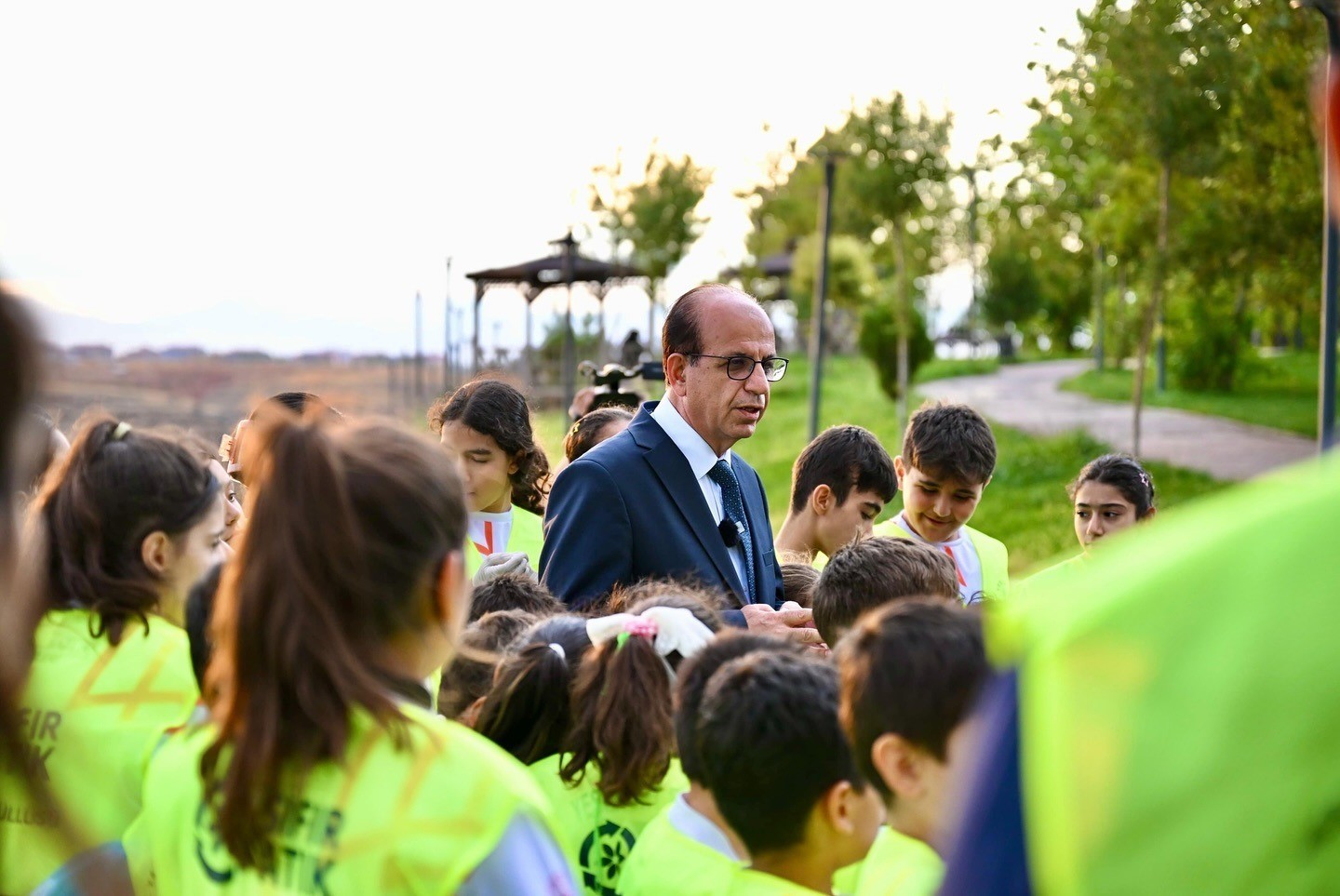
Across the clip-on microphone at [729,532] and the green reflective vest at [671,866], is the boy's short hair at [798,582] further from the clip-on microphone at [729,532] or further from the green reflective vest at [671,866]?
the green reflective vest at [671,866]

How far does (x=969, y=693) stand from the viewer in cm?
209

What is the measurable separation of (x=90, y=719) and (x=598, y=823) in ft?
3.31

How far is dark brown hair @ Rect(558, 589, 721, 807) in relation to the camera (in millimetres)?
2736

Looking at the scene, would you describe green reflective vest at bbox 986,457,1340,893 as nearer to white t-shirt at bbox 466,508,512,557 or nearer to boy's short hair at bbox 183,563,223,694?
boy's short hair at bbox 183,563,223,694

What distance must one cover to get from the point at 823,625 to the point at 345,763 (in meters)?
1.88

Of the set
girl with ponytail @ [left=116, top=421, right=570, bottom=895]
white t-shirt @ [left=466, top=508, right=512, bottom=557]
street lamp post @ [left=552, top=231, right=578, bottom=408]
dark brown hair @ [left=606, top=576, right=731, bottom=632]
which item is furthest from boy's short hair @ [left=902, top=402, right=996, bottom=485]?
street lamp post @ [left=552, top=231, right=578, bottom=408]

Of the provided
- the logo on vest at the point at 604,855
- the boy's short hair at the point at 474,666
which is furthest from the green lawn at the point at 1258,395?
the logo on vest at the point at 604,855

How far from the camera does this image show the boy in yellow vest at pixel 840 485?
Answer: 5.02m

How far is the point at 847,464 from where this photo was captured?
5.02 meters

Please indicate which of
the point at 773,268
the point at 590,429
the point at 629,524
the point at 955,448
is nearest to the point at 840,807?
the point at 629,524

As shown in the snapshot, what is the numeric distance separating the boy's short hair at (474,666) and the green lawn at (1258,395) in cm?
1955

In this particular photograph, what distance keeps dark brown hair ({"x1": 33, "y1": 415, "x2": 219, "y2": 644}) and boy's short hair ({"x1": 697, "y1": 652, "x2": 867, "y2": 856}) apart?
1.22 metres

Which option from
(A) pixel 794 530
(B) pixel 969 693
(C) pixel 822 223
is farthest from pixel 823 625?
(C) pixel 822 223

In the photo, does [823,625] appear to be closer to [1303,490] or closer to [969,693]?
[969,693]
